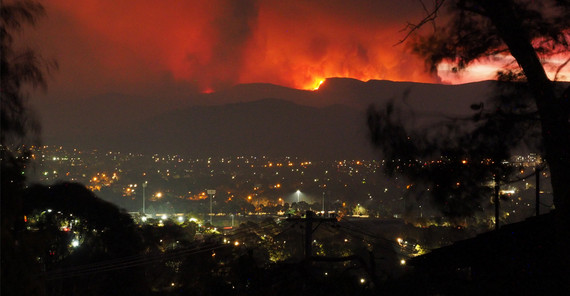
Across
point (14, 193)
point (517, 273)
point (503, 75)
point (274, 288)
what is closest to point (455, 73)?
point (503, 75)

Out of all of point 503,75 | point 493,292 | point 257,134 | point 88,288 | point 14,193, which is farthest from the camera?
point 257,134

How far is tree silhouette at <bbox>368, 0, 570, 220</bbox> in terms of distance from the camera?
240 inches

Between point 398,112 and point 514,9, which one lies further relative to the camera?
point 398,112

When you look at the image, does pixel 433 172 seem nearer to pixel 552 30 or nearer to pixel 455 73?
pixel 455 73

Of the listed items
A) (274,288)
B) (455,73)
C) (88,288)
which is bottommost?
(88,288)

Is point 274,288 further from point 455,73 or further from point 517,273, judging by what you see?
point 455,73

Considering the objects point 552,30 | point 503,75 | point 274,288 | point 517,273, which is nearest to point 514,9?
point 552,30

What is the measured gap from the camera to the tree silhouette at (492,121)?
6.09m

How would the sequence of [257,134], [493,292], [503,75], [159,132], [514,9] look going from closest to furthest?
[493,292]
[514,9]
[503,75]
[257,134]
[159,132]

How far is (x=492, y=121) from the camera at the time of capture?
695cm

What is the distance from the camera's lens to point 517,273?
5.84m

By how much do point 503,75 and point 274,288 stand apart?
4444mm

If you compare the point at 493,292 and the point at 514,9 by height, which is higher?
the point at 514,9

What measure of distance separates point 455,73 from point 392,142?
1431 mm
